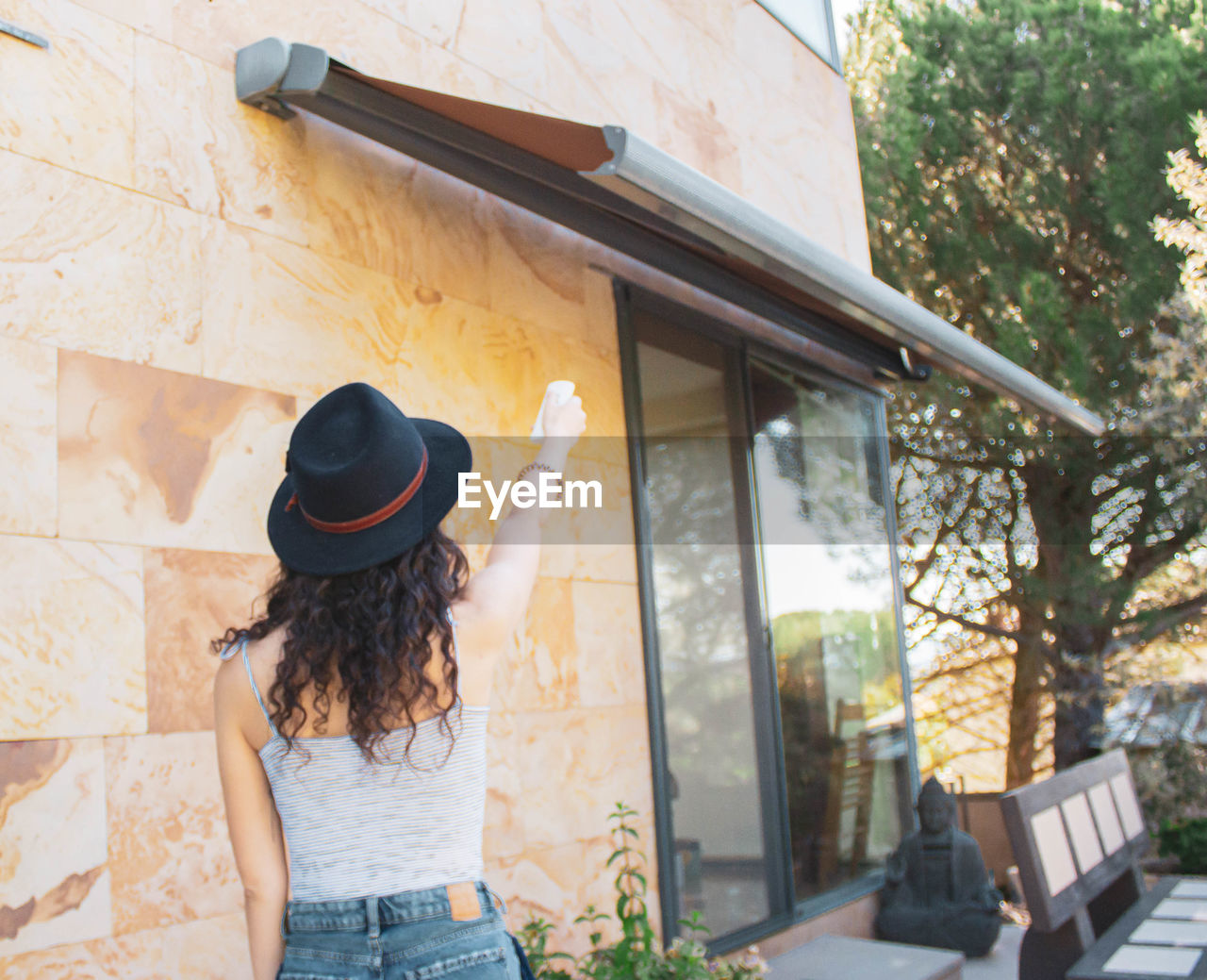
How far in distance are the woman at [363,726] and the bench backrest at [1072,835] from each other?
2.14 metres

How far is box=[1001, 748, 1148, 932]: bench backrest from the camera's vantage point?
3.26 metres

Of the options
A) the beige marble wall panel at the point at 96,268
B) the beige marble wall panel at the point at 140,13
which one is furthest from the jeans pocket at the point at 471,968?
the beige marble wall panel at the point at 140,13

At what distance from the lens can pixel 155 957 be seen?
8.54 ft

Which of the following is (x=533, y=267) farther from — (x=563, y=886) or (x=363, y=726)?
(x=363, y=726)

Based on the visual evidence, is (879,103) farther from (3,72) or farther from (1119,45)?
(3,72)

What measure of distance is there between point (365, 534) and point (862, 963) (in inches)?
135

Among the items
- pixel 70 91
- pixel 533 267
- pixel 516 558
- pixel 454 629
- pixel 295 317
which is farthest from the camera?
pixel 533 267

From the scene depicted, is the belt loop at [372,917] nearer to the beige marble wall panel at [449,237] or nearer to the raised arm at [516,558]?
the raised arm at [516,558]

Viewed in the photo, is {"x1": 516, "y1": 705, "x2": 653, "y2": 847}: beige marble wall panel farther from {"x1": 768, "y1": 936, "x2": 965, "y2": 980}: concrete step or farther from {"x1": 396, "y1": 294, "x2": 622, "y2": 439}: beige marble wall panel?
{"x1": 396, "y1": 294, "x2": 622, "y2": 439}: beige marble wall panel

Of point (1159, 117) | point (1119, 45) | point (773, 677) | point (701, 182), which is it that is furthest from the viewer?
point (1119, 45)

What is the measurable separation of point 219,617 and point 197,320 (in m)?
0.77

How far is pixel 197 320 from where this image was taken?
116 inches

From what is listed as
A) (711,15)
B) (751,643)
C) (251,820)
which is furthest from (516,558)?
(711,15)

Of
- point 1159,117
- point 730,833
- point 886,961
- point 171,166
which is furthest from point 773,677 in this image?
point 1159,117
